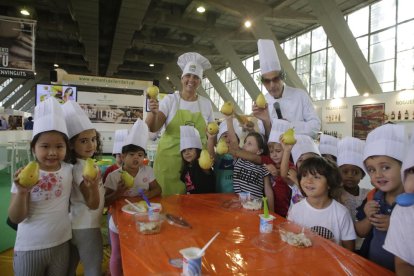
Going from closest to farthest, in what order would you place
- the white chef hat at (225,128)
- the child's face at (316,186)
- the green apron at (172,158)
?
the child's face at (316,186) → the green apron at (172,158) → the white chef hat at (225,128)

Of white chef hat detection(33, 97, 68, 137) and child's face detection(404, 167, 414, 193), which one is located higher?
white chef hat detection(33, 97, 68, 137)

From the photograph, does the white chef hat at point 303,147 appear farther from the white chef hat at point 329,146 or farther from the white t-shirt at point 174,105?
the white t-shirt at point 174,105

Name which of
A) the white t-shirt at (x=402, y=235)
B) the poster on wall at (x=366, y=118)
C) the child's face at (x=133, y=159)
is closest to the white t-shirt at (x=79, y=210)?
the child's face at (x=133, y=159)

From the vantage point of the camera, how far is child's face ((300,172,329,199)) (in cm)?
183

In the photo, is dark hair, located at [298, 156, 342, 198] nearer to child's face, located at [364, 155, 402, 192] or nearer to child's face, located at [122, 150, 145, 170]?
child's face, located at [364, 155, 402, 192]

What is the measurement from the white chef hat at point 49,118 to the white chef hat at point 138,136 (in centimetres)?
76

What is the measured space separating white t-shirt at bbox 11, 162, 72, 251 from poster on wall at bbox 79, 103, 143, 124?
864 centimetres

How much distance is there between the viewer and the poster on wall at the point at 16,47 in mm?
6512

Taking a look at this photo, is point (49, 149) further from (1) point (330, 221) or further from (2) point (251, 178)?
(1) point (330, 221)

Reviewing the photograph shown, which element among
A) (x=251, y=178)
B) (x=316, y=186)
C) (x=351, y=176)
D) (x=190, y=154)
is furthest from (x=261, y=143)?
(x=316, y=186)

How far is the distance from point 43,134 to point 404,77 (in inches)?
374

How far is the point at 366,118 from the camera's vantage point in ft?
28.2

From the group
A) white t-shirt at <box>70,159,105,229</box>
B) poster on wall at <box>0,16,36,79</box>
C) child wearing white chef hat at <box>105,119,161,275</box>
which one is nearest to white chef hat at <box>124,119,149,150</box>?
child wearing white chef hat at <box>105,119,161,275</box>

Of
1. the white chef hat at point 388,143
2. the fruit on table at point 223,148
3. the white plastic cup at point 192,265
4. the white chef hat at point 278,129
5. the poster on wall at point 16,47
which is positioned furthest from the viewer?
the poster on wall at point 16,47
